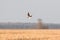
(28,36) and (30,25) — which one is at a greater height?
(30,25)

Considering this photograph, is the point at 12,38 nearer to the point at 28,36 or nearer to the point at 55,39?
the point at 28,36

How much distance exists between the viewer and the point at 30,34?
9.03 ft

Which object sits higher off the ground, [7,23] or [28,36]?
[7,23]

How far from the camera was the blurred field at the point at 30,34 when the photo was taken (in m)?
2.71

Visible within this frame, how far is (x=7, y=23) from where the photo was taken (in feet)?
11.2

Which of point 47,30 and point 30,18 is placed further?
point 30,18

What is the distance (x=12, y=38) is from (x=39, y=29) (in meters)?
0.47

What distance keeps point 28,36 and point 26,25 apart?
510 millimetres

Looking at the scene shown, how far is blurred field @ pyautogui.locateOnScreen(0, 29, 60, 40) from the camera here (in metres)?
2.71

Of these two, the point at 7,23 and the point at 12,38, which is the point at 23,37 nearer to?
the point at 12,38

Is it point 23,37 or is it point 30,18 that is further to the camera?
point 30,18

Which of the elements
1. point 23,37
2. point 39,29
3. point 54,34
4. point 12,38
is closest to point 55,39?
point 54,34

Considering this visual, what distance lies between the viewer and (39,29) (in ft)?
9.23

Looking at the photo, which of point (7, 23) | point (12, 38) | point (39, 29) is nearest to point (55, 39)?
point (39, 29)
